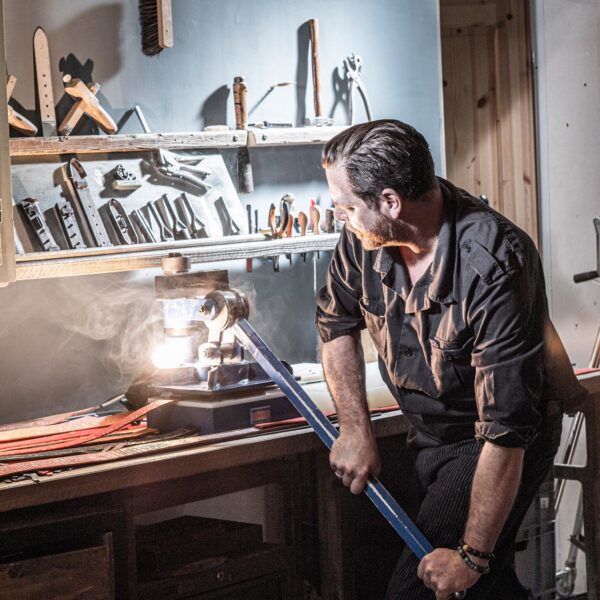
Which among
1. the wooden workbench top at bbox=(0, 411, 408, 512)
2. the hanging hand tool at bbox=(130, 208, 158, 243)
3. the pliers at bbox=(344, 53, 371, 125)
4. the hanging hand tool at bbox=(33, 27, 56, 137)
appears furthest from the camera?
the pliers at bbox=(344, 53, 371, 125)

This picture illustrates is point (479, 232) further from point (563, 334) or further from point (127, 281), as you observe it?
point (563, 334)

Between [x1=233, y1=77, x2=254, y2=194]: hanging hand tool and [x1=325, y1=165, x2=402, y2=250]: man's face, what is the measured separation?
42.4 inches

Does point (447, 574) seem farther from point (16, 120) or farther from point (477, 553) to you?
point (16, 120)

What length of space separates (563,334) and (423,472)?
6.79 ft

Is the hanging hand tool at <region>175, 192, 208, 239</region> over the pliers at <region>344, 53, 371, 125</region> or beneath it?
beneath

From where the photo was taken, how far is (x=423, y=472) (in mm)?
2301

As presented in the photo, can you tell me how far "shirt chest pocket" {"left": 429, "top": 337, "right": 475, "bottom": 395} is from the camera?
207cm

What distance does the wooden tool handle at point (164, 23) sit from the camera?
2955 mm

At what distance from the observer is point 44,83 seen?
9.12ft

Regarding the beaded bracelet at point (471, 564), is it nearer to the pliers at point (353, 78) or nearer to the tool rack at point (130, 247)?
the tool rack at point (130, 247)

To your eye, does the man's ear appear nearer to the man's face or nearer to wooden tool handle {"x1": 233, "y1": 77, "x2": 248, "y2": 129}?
the man's face

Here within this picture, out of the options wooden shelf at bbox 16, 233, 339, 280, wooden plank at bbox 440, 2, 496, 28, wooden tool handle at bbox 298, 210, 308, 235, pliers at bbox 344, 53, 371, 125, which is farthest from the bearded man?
wooden plank at bbox 440, 2, 496, 28

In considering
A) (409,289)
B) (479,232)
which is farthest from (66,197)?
(479,232)

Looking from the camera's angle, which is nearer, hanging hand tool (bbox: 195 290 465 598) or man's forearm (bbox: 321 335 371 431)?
hanging hand tool (bbox: 195 290 465 598)
